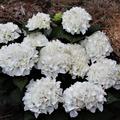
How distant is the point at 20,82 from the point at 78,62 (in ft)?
1.00

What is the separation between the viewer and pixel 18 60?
224 cm

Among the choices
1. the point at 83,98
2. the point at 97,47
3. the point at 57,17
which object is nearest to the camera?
the point at 83,98

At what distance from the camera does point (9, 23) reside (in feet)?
8.14

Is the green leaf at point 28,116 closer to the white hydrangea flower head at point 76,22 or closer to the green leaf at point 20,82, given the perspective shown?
the green leaf at point 20,82

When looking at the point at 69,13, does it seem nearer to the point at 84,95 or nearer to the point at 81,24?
the point at 81,24

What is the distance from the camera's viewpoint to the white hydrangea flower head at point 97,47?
238 centimetres

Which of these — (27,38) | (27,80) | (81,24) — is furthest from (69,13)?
(27,80)

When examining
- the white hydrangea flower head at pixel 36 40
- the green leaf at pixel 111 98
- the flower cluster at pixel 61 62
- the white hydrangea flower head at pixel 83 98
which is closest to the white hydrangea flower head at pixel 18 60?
the flower cluster at pixel 61 62

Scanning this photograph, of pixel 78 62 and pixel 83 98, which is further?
pixel 78 62

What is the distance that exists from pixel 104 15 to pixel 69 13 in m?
0.31

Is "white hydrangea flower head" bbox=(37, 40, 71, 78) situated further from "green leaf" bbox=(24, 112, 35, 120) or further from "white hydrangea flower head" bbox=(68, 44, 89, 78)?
"green leaf" bbox=(24, 112, 35, 120)

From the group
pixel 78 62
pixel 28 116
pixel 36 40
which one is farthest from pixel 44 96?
pixel 36 40

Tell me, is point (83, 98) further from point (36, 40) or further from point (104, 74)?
point (36, 40)

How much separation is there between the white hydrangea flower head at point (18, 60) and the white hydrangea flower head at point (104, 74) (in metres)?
0.28
